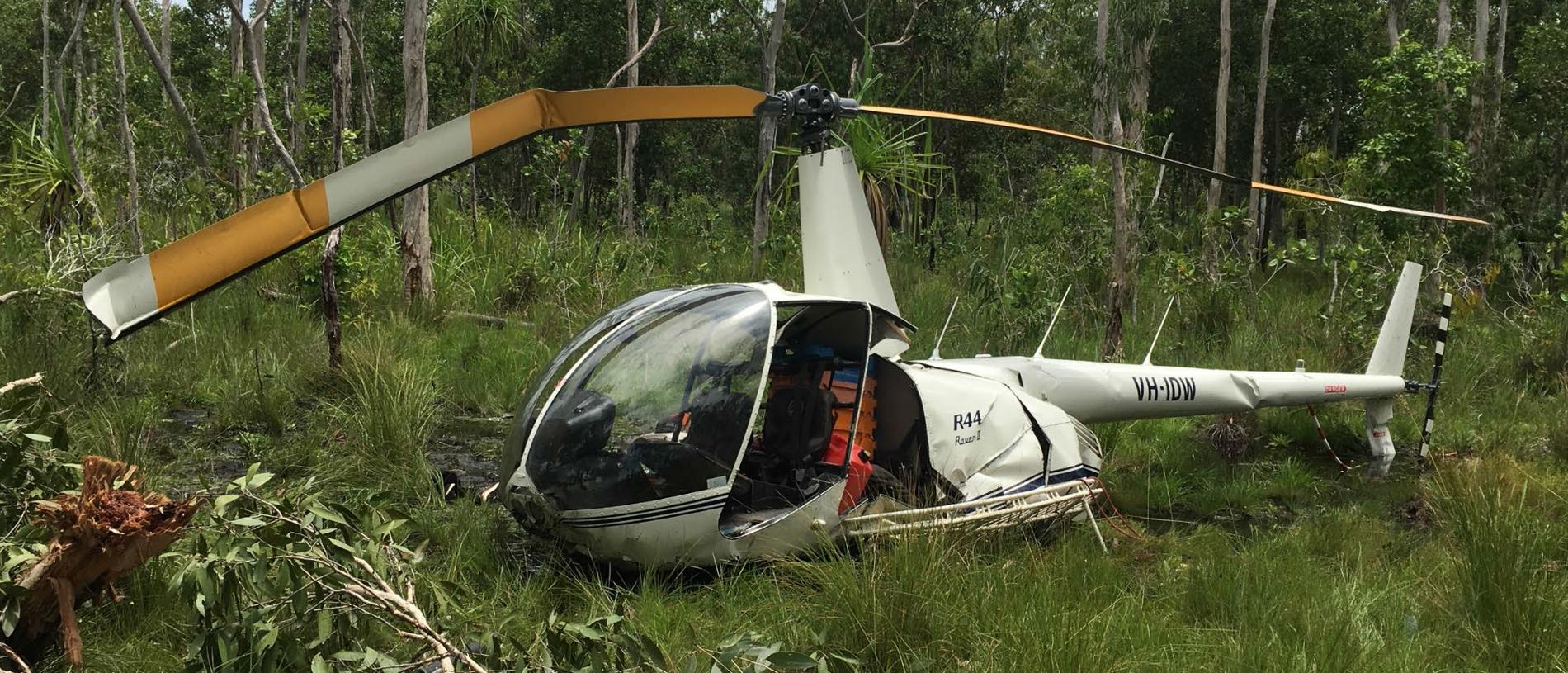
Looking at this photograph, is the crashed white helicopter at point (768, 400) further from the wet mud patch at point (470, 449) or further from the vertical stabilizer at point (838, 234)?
the wet mud patch at point (470, 449)

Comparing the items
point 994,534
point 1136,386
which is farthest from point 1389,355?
point 994,534

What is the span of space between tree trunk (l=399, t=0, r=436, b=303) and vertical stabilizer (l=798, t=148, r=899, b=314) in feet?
20.9

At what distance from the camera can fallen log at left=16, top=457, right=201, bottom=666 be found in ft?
10.9

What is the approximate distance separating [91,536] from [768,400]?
9.47 feet

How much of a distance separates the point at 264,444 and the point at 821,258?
3.75m

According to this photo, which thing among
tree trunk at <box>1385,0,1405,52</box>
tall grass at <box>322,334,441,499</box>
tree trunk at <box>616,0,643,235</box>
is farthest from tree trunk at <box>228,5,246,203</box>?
tree trunk at <box>1385,0,1405,52</box>

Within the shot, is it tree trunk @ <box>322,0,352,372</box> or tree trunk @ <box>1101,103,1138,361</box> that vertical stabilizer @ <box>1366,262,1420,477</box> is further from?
tree trunk @ <box>322,0,352,372</box>

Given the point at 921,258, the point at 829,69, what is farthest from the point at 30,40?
the point at 921,258

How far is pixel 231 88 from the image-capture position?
29.7 ft

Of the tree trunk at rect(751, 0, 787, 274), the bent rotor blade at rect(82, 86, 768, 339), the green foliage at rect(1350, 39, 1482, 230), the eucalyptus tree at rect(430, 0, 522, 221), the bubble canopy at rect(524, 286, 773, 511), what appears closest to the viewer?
the bent rotor blade at rect(82, 86, 768, 339)

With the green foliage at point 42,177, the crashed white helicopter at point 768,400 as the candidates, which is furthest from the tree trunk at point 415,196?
the crashed white helicopter at point 768,400

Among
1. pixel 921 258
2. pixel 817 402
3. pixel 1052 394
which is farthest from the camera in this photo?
pixel 921 258

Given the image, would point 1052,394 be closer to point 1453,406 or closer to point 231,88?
point 1453,406

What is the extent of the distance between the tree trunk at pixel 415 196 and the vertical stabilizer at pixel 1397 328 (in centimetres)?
822
